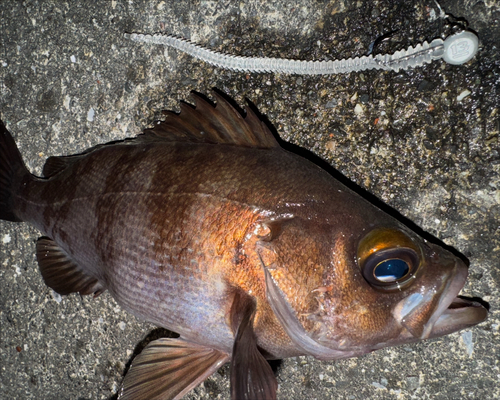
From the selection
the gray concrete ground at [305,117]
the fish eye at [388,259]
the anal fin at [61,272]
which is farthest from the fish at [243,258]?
the gray concrete ground at [305,117]

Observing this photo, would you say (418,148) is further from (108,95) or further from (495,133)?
(108,95)

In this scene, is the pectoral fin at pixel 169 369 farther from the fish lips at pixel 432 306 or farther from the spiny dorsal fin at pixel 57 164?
the spiny dorsal fin at pixel 57 164

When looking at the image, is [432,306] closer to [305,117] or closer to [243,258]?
[243,258]

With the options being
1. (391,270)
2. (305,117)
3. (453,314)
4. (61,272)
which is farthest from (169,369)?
(305,117)

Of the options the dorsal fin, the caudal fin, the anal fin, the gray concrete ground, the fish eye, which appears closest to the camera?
the fish eye

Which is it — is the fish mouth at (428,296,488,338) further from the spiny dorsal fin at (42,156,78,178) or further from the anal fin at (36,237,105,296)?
the spiny dorsal fin at (42,156,78,178)

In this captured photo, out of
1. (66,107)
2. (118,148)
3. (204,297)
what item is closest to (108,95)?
(66,107)

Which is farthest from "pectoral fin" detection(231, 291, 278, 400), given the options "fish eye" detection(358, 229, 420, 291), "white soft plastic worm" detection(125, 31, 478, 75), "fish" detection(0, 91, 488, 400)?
→ "white soft plastic worm" detection(125, 31, 478, 75)
